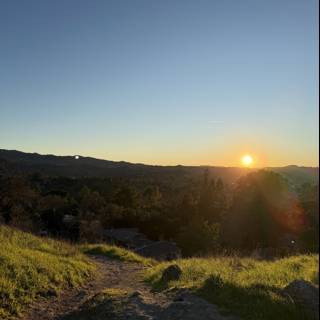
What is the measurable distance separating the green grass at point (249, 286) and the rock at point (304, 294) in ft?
0.48

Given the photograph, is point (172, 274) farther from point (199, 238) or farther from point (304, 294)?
point (199, 238)

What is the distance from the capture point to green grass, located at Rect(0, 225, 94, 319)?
10.4 meters

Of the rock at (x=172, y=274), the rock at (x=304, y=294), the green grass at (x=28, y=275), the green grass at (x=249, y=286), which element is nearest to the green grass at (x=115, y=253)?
the green grass at (x=28, y=275)

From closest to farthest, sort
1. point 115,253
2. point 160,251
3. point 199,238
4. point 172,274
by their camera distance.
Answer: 1. point 172,274
2. point 115,253
3. point 160,251
4. point 199,238

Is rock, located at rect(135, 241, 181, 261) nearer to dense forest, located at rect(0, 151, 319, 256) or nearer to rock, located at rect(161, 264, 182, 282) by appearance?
dense forest, located at rect(0, 151, 319, 256)

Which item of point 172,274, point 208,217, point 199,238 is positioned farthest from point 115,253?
point 208,217

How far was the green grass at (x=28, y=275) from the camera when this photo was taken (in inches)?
410

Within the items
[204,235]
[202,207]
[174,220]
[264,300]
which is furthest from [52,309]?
[202,207]

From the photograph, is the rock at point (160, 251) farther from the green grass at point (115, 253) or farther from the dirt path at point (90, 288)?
the dirt path at point (90, 288)

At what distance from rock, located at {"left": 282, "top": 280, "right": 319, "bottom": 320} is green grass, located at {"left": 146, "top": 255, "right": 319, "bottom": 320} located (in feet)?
0.48

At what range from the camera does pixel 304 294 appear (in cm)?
884

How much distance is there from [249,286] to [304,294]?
4.75 feet

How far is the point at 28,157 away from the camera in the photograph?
7672 inches

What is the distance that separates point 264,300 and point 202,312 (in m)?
1.23
